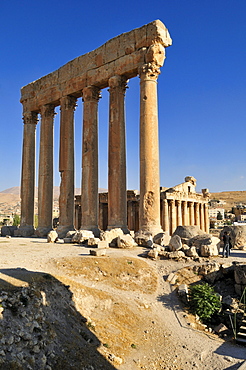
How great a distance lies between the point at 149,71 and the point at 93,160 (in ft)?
24.0

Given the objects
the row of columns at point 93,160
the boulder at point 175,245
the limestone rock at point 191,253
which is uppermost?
the row of columns at point 93,160

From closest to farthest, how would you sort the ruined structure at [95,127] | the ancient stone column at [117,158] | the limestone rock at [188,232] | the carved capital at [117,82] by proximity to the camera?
1. the limestone rock at [188,232]
2. the ruined structure at [95,127]
3. the ancient stone column at [117,158]
4. the carved capital at [117,82]

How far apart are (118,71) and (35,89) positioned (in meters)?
10.4

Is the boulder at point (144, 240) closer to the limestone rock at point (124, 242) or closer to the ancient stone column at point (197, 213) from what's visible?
the limestone rock at point (124, 242)

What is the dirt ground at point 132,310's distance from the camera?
29.3ft

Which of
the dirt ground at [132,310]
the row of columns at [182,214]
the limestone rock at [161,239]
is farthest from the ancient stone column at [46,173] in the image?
the row of columns at [182,214]

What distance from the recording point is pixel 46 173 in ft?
92.4

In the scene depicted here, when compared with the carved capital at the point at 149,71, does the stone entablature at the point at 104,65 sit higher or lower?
higher

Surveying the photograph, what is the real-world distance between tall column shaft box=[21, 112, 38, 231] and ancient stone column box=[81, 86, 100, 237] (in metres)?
7.66

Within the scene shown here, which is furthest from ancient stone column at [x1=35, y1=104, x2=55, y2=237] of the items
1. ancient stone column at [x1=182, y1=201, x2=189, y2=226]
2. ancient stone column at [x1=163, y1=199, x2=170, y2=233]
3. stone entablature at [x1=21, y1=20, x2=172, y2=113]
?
ancient stone column at [x1=182, y1=201, x2=189, y2=226]

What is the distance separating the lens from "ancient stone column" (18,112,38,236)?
96.6 feet

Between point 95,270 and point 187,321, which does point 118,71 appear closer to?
point 95,270

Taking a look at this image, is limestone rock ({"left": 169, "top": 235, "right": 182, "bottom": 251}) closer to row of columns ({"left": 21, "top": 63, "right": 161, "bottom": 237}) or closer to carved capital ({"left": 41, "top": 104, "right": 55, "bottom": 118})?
row of columns ({"left": 21, "top": 63, "right": 161, "bottom": 237})

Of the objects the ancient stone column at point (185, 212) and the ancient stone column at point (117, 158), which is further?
the ancient stone column at point (185, 212)
